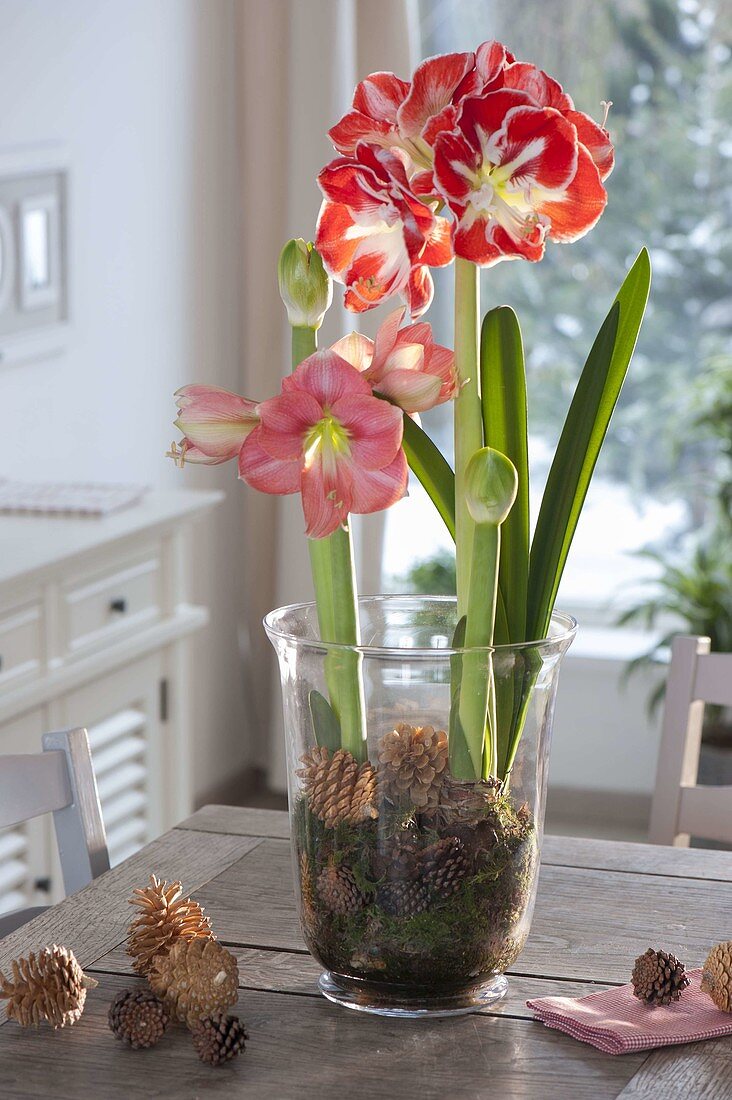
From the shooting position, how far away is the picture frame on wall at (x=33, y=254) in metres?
2.66

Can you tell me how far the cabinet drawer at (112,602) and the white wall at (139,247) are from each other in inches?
17.9

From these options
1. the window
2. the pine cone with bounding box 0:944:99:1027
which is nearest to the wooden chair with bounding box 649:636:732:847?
the pine cone with bounding box 0:944:99:1027

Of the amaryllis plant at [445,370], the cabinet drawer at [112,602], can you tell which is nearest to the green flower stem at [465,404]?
the amaryllis plant at [445,370]

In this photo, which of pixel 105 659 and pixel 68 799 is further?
pixel 105 659

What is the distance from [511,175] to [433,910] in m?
0.46

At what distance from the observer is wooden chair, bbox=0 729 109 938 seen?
1.27 m

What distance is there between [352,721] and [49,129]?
87.4 inches

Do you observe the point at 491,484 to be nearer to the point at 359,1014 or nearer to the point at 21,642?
the point at 359,1014

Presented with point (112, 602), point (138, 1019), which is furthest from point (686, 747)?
point (112, 602)

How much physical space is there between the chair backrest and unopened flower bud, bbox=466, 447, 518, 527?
56cm

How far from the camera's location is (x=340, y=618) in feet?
3.12

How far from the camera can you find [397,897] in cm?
91

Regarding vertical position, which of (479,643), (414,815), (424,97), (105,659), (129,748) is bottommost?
(129,748)

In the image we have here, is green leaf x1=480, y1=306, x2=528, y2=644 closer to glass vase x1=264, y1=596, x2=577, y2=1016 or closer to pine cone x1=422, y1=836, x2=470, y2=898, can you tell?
glass vase x1=264, y1=596, x2=577, y2=1016
